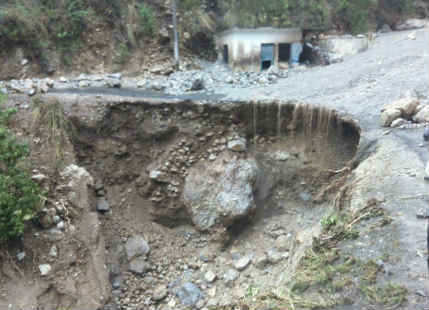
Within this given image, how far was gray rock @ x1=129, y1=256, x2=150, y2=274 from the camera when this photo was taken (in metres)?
6.54

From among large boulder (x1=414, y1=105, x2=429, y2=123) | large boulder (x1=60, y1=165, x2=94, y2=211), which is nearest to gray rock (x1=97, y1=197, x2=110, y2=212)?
large boulder (x1=60, y1=165, x2=94, y2=211)

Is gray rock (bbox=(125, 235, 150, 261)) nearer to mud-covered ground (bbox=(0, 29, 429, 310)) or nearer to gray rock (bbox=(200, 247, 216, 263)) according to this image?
mud-covered ground (bbox=(0, 29, 429, 310))

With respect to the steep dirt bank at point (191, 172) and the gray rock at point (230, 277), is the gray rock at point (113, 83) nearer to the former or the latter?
the steep dirt bank at point (191, 172)

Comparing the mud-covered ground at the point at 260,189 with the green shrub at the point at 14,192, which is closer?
the mud-covered ground at the point at 260,189

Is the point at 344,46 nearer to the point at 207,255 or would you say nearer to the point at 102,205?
the point at 207,255

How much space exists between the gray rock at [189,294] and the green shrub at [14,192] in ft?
10.5

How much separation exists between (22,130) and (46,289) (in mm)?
3308

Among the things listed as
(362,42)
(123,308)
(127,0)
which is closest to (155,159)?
(123,308)

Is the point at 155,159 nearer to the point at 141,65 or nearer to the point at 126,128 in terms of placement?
the point at 126,128

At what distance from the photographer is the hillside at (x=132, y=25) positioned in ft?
36.2

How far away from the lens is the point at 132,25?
12.6 m

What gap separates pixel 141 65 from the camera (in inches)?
486

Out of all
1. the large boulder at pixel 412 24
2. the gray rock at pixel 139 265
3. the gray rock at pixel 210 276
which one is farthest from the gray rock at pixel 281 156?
the large boulder at pixel 412 24

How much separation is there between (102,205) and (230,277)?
3.27 meters
